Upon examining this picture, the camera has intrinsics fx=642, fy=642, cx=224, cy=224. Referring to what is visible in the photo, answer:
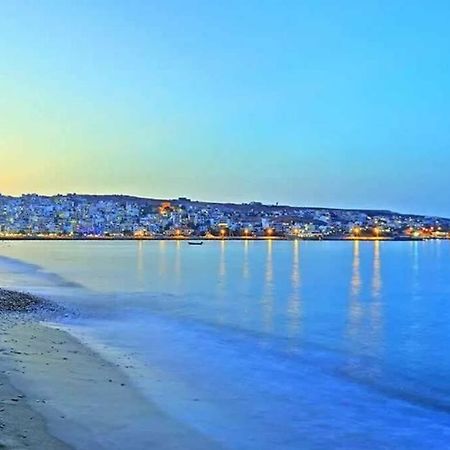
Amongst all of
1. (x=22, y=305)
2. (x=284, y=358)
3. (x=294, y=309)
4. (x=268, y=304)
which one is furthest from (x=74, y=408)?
(x=268, y=304)

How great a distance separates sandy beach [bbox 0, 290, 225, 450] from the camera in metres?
7.32

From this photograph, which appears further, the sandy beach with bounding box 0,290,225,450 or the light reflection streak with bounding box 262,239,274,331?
the light reflection streak with bounding box 262,239,274,331

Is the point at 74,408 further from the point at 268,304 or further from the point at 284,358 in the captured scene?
the point at 268,304

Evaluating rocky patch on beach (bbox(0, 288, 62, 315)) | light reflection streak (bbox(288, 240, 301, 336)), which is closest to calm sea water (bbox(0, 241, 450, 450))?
light reflection streak (bbox(288, 240, 301, 336))

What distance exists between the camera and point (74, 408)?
344 inches

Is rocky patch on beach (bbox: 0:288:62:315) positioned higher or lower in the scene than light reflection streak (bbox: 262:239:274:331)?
higher

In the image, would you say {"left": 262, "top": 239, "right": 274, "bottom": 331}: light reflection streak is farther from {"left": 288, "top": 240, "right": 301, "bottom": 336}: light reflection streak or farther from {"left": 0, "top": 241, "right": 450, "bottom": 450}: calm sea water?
{"left": 288, "top": 240, "right": 301, "bottom": 336}: light reflection streak

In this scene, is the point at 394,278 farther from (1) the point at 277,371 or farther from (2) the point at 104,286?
(1) the point at 277,371

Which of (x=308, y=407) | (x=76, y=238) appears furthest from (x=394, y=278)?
(x=76, y=238)

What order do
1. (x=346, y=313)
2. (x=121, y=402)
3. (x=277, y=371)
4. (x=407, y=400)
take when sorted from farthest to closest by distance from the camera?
(x=346, y=313)
(x=277, y=371)
(x=407, y=400)
(x=121, y=402)

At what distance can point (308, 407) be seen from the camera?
10.5 meters

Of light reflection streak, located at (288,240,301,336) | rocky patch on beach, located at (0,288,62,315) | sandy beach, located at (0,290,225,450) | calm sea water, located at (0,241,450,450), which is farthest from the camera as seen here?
light reflection streak, located at (288,240,301,336)

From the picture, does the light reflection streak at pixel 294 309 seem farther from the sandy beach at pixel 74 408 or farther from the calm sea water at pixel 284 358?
the sandy beach at pixel 74 408

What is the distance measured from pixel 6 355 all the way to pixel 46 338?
9.46 ft
